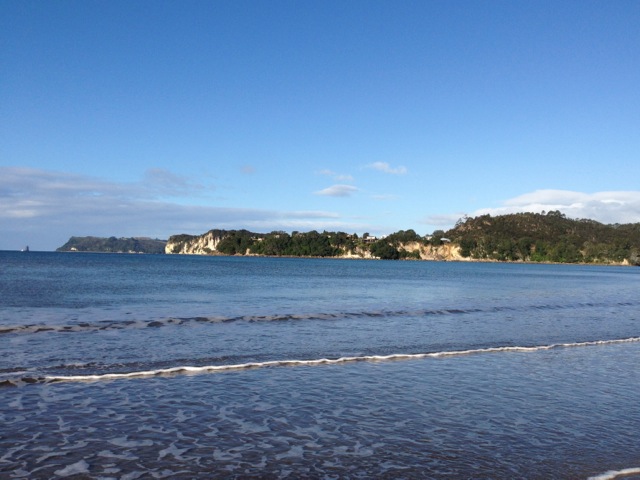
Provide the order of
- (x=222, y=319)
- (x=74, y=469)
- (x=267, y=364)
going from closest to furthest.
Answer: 1. (x=74, y=469)
2. (x=267, y=364)
3. (x=222, y=319)

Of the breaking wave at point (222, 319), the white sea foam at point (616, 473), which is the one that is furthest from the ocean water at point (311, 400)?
the breaking wave at point (222, 319)

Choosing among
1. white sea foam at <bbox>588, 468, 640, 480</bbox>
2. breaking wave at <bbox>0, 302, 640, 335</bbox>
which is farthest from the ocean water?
breaking wave at <bbox>0, 302, 640, 335</bbox>

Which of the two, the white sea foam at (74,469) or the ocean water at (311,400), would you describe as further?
the ocean water at (311,400)

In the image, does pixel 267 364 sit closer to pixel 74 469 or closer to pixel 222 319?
pixel 74 469

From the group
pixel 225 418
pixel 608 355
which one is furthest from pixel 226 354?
pixel 608 355

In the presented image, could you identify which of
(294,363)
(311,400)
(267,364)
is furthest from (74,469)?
(294,363)

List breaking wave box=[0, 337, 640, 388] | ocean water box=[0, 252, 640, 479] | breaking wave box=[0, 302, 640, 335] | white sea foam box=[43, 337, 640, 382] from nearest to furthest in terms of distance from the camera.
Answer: ocean water box=[0, 252, 640, 479] → breaking wave box=[0, 337, 640, 388] → white sea foam box=[43, 337, 640, 382] → breaking wave box=[0, 302, 640, 335]

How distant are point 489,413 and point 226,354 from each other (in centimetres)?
921

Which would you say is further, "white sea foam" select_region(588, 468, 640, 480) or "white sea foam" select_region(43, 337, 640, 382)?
"white sea foam" select_region(43, 337, 640, 382)

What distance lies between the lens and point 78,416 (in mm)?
10562

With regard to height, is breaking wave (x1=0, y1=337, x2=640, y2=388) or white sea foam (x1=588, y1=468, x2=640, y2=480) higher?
breaking wave (x1=0, y1=337, x2=640, y2=388)

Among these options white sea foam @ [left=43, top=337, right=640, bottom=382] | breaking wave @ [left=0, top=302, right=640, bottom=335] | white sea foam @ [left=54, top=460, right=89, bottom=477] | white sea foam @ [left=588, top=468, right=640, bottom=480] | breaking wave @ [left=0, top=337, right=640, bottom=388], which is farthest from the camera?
breaking wave @ [left=0, top=302, right=640, bottom=335]

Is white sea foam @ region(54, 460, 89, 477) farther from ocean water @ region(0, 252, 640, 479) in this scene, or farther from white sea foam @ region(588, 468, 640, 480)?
white sea foam @ region(588, 468, 640, 480)

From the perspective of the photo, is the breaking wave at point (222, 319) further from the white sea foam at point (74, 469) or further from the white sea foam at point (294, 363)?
the white sea foam at point (74, 469)
